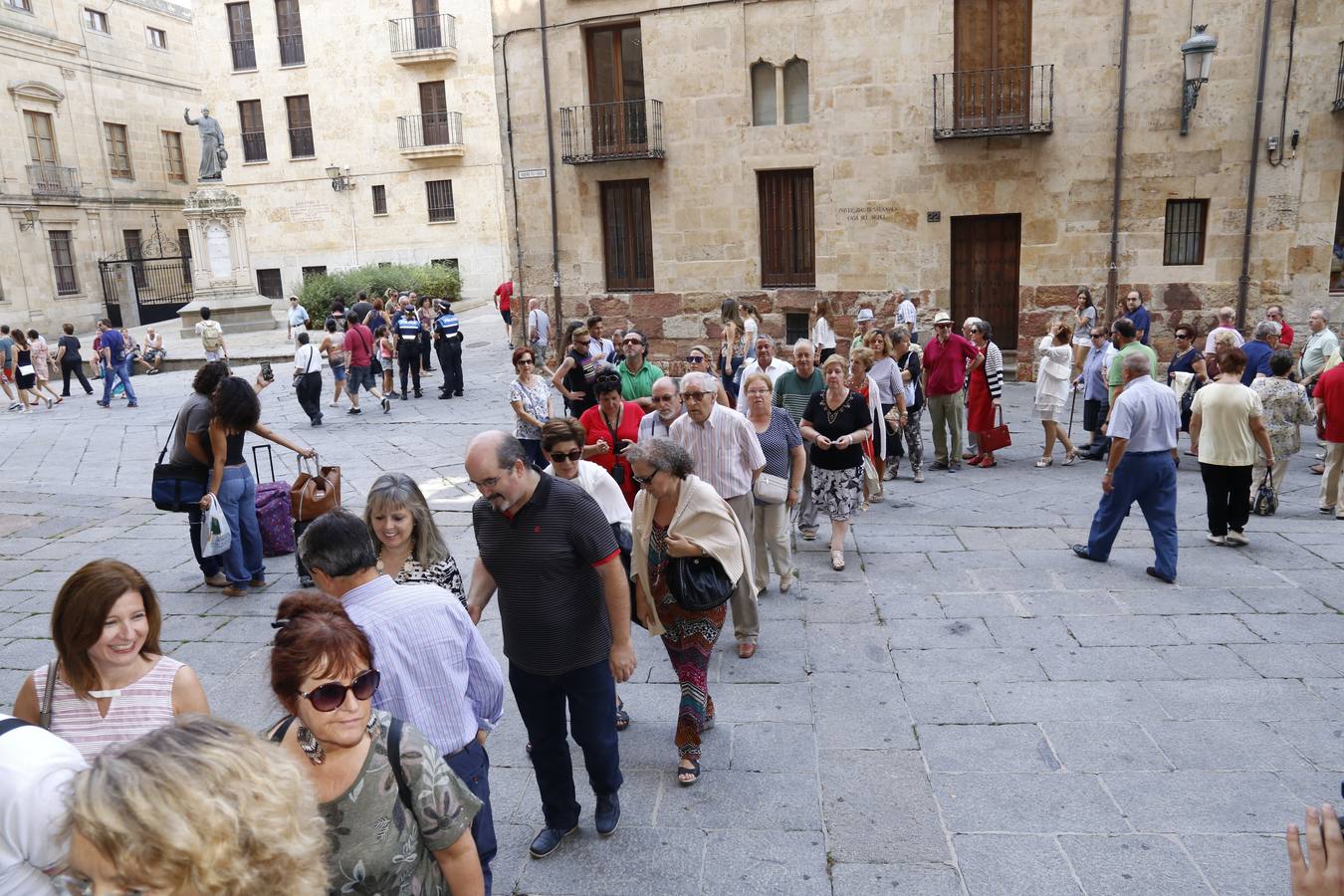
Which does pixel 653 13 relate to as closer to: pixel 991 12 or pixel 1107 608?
pixel 991 12

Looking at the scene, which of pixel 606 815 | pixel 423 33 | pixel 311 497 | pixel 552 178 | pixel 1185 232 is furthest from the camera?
pixel 423 33

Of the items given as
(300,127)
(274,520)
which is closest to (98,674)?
(274,520)

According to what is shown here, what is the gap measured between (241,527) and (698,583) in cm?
391

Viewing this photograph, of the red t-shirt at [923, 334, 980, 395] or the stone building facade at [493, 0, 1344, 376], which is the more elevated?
the stone building facade at [493, 0, 1344, 376]

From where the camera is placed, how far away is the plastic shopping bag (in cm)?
607

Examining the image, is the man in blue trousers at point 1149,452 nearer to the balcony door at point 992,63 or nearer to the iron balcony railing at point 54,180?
the balcony door at point 992,63

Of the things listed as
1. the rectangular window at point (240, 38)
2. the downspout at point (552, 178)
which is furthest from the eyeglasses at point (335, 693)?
the rectangular window at point (240, 38)

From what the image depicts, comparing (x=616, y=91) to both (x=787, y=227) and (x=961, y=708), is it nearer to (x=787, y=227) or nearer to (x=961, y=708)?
(x=787, y=227)

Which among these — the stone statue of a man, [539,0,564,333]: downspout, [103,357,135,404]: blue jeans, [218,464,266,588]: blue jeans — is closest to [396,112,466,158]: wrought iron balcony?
the stone statue of a man

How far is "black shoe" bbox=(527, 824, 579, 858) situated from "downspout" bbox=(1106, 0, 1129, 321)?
12908 mm

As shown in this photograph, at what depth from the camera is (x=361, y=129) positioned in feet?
92.1

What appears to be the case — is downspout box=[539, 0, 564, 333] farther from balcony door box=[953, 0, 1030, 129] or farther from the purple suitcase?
the purple suitcase

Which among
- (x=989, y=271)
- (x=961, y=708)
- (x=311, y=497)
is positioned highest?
(x=989, y=271)

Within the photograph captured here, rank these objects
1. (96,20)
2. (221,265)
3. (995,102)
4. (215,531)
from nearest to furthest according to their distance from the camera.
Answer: (215,531)
(995,102)
(221,265)
(96,20)
